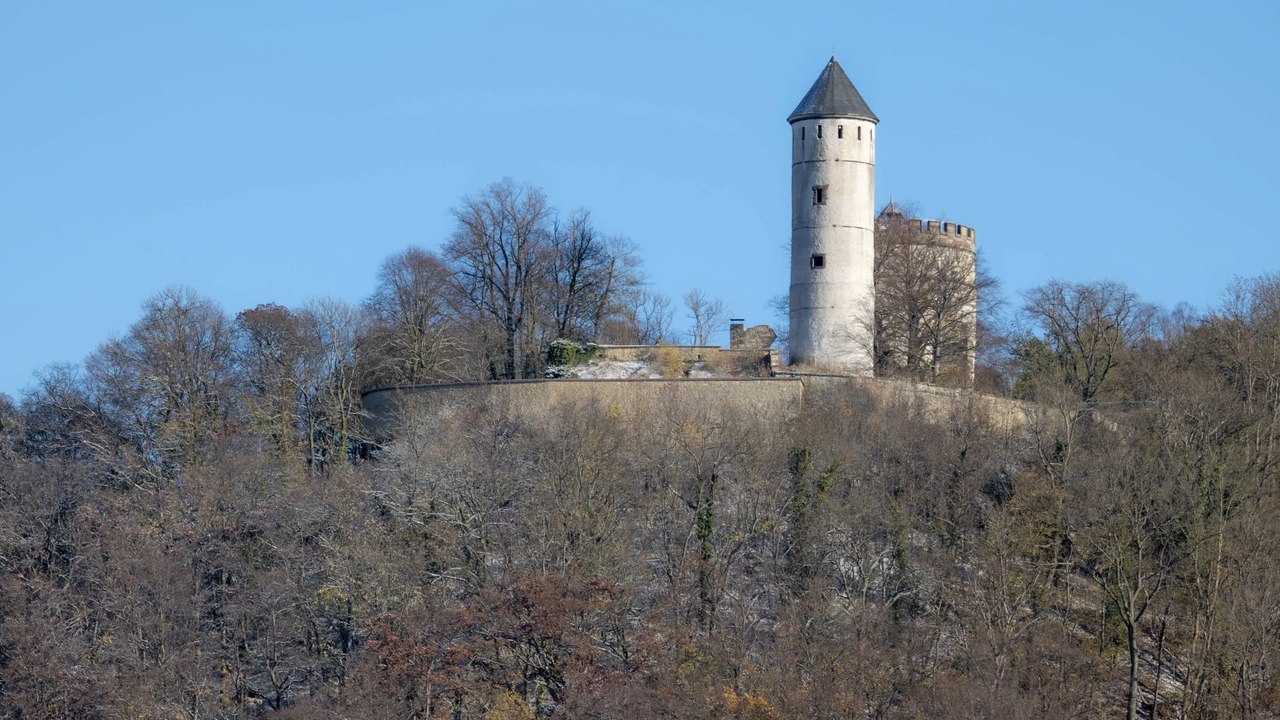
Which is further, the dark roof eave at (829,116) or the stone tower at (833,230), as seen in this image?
the dark roof eave at (829,116)

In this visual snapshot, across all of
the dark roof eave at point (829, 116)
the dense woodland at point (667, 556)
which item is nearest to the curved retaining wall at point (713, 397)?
the dense woodland at point (667, 556)

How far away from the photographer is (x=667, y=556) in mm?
40812

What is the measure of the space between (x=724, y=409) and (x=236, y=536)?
34.4ft

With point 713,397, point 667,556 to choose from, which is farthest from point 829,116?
point 667,556

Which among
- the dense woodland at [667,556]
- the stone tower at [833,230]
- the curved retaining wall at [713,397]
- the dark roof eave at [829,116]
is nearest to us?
the dense woodland at [667,556]

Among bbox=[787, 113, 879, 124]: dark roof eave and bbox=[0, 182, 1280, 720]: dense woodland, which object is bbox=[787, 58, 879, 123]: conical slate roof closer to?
bbox=[787, 113, 879, 124]: dark roof eave

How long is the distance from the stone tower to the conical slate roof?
0.07 feet

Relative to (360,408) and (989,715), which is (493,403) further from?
(989,715)

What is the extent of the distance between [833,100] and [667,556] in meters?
13.3

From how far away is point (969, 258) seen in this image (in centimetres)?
5728

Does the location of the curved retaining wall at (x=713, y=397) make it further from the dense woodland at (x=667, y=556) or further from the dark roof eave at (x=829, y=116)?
the dark roof eave at (x=829, y=116)

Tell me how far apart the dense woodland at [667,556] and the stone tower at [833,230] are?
191 centimetres

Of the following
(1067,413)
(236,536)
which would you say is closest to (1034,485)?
(1067,413)

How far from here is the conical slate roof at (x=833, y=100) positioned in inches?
1957
